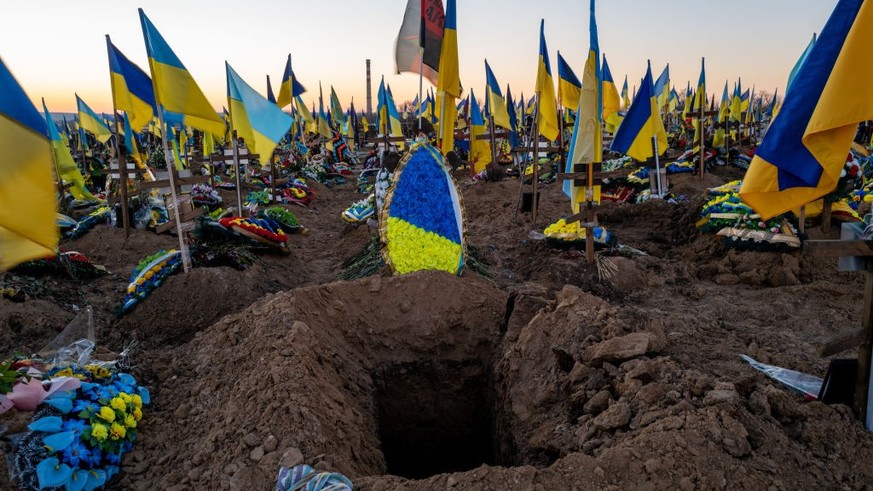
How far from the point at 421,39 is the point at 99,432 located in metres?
6.06

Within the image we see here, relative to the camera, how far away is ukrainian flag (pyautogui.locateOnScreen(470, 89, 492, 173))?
15.3 metres

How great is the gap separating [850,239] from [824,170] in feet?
1.48

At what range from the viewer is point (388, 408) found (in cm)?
502

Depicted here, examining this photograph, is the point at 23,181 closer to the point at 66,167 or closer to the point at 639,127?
the point at 639,127

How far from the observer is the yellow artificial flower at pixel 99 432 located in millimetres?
3146

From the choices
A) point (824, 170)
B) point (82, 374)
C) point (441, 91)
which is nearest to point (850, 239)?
point (824, 170)

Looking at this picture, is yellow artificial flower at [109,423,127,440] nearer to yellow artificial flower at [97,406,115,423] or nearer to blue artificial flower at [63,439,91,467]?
yellow artificial flower at [97,406,115,423]

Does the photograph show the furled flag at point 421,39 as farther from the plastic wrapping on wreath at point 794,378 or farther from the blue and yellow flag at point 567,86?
the plastic wrapping on wreath at point 794,378

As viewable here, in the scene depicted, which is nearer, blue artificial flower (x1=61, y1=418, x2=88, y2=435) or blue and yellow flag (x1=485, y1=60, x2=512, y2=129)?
blue artificial flower (x1=61, y1=418, x2=88, y2=435)

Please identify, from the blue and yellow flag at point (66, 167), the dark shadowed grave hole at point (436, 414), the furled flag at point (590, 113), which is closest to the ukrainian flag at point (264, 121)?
the dark shadowed grave hole at point (436, 414)

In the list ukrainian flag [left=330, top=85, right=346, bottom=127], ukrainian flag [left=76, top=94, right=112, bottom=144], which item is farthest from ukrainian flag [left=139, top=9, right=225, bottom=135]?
ukrainian flag [left=330, top=85, right=346, bottom=127]

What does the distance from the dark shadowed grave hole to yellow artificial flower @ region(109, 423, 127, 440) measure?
7.19ft

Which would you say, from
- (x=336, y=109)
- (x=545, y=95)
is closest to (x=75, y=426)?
(x=545, y=95)

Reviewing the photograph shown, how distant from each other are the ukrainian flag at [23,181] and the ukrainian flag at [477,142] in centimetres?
1323
